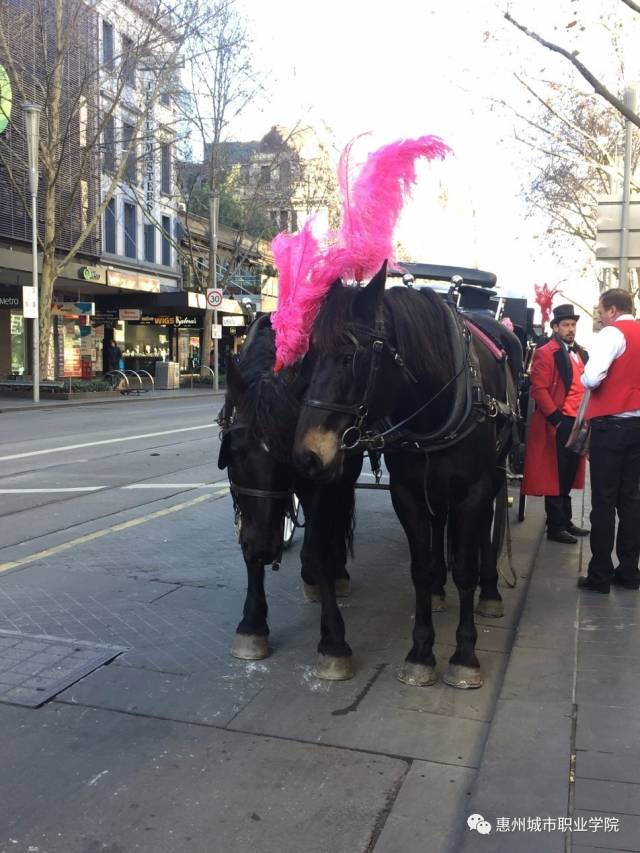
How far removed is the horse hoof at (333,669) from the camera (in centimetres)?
396

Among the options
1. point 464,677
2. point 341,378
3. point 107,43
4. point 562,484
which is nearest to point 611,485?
point 562,484

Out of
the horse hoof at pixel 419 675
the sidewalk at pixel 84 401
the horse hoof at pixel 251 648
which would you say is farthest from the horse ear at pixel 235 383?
the sidewalk at pixel 84 401

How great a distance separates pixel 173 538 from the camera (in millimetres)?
6957

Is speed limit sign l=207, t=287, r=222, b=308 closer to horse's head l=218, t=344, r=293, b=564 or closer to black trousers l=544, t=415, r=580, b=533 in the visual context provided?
black trousers l=544, t=415, r=580, b=533

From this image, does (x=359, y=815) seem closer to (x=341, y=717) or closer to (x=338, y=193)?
(x=341, y=717)

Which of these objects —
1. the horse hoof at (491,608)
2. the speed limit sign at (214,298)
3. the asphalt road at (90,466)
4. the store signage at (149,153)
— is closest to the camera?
the horse hoof at (491,608)

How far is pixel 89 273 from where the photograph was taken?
1181 inches

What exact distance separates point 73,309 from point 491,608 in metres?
28.5

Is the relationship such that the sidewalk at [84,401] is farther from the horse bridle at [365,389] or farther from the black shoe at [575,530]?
the horse bridle at [365,389]

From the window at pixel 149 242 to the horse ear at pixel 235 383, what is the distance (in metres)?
37.1

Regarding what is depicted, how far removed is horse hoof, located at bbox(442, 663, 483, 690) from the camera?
3.86 metres

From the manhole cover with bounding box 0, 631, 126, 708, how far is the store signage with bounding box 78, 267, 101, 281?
27.3m

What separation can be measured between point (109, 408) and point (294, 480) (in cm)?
2079

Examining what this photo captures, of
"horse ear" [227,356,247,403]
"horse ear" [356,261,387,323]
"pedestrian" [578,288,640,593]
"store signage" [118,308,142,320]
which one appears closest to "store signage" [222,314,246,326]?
"store signage" [118,308,142,320]
